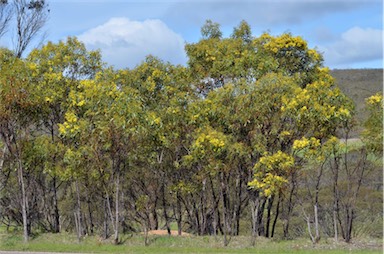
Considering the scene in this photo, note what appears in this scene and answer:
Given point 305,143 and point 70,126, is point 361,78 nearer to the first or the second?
point 305,143

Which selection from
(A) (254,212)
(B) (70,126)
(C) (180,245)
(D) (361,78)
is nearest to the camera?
(C) (180,245)

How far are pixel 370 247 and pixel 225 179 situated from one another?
586 cm

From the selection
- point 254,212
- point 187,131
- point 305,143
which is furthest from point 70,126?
point 305,143

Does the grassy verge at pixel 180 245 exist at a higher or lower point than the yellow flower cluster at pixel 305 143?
lower

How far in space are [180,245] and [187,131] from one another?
431 centimetres

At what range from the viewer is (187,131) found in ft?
62.1

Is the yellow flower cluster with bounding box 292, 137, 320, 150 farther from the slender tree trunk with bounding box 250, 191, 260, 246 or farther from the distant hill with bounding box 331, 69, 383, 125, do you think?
the distant hill with bounding box 331, 69, 383, 125

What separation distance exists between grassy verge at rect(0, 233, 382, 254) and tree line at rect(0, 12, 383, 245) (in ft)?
1.92

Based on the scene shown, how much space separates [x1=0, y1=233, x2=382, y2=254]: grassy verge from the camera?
1559 cm

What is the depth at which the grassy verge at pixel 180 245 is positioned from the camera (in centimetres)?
1559

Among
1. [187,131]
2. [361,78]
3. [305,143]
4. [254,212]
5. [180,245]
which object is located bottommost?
[180,245]

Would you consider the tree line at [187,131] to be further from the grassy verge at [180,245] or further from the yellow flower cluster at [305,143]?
the grassy verge at [180,245]

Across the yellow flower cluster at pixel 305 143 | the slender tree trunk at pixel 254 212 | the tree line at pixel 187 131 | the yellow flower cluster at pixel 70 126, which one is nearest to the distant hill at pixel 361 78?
the tree line at pixel 187 131

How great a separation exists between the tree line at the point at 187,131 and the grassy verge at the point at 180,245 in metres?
0.59
